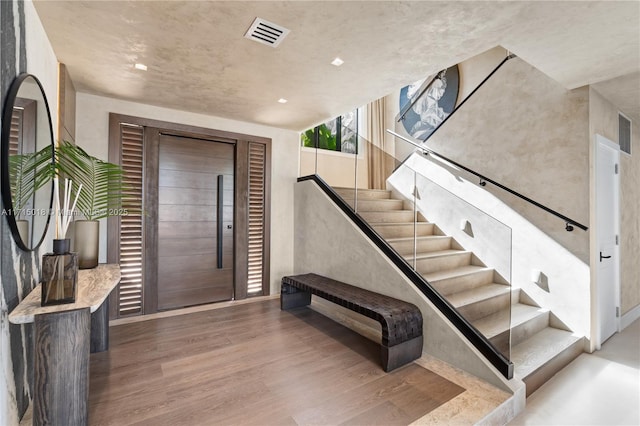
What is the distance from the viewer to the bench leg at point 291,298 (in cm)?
397

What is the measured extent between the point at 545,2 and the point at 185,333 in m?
4.03

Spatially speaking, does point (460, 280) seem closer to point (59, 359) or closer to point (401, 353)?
point (401, 353)

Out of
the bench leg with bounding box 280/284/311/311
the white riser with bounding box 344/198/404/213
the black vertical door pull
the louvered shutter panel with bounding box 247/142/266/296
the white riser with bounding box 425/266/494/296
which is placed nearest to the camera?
the white riser with bounding box 425/266/494/296

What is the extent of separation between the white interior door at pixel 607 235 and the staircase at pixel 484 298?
0.55 m

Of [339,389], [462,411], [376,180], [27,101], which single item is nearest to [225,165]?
[376,180]

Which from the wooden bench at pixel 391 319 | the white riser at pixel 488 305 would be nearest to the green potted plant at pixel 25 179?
the wooden bench at pixel 391 319

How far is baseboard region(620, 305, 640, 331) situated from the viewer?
3.53 m

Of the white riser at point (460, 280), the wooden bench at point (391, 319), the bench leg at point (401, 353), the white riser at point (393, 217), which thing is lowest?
the bench leg at point (401, 353)

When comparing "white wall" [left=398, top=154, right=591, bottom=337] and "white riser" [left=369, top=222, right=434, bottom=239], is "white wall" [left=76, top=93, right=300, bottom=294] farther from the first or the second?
"white wall" [left=398, top=154, right=591, bottom=337]

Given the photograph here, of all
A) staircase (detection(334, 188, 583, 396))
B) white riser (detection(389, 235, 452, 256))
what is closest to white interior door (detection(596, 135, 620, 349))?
staircase (detection(334, 188, 583, 396))

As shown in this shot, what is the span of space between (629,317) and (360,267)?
3424 mm

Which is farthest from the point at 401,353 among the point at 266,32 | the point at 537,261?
the point at 266,32

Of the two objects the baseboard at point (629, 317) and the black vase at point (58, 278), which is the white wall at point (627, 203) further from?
the black vase at point (58, 278)

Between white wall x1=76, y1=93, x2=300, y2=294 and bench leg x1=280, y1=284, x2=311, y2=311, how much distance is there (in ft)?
2.22
